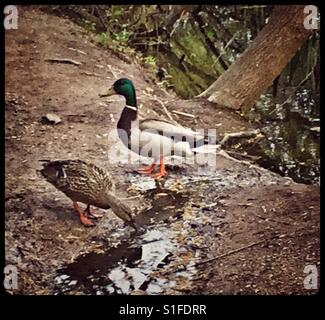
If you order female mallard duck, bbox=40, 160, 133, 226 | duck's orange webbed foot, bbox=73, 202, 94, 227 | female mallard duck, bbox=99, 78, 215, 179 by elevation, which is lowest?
duck's orange webbed foot, bbox=73, 202, 94, 227

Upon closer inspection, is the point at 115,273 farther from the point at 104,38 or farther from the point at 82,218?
the point at 104,38

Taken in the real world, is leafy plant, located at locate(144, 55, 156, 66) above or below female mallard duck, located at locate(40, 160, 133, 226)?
above

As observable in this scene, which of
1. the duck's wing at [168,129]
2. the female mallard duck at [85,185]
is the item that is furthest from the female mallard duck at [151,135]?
the female mallard duck at [85,185]

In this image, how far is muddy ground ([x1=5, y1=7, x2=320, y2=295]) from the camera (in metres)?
1.67

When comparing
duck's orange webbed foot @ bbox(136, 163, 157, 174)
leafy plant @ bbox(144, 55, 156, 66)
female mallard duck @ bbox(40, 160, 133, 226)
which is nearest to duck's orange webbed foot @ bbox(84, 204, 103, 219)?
female mallard duck @ bbox(40, 160, 133, 226)

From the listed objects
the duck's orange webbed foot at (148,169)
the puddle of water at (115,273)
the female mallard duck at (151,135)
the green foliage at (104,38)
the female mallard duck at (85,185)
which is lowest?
the puddle of water at (115,273)

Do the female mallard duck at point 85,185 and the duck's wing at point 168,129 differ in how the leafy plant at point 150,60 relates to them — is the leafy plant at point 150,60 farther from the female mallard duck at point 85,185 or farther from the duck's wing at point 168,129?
the female mallard duck at point 85,185

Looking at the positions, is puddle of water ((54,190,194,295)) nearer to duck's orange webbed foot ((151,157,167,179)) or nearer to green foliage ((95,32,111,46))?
duck's orange webbed foot ((151,157,167,179))

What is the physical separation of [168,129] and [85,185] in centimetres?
26

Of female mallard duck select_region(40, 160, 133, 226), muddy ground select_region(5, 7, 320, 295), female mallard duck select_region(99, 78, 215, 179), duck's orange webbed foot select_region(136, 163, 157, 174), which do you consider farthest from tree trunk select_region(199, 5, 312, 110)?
female mallard duck select_region(40, 160, 133, 226)

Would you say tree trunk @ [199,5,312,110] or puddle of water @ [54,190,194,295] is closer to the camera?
puddle of water @ [54,190,194,295]

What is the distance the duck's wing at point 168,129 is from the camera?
5.67ft

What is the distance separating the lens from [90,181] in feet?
5.59

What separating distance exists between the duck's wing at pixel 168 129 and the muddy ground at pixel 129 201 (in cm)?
3
